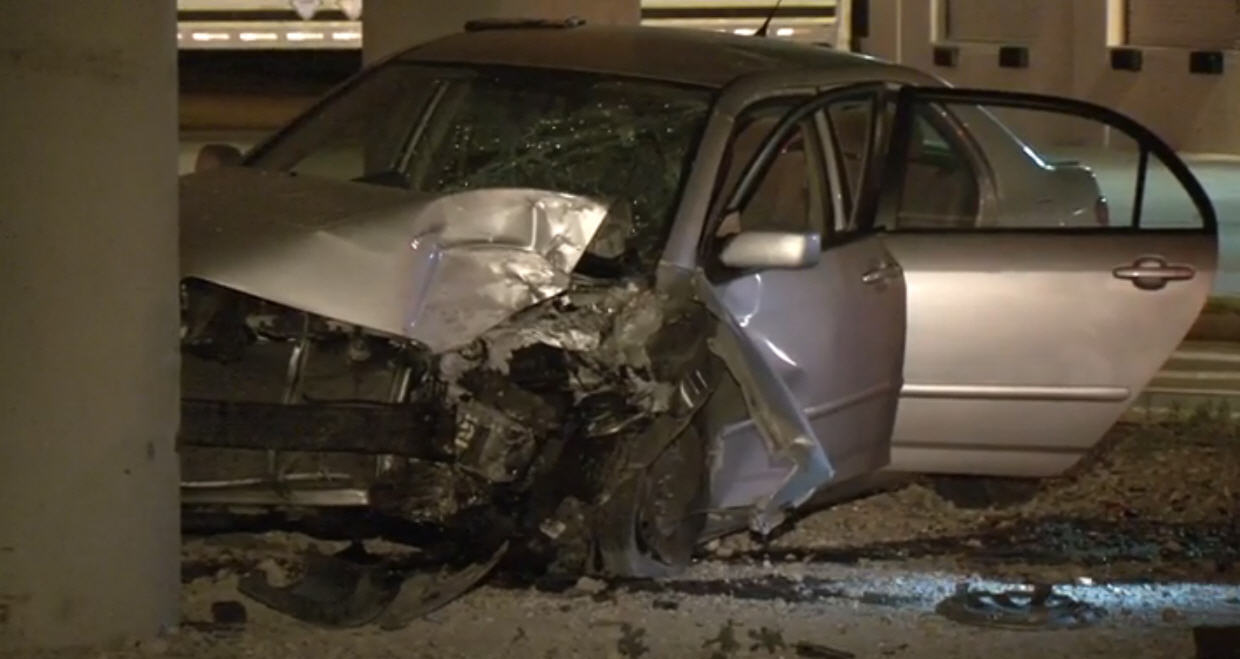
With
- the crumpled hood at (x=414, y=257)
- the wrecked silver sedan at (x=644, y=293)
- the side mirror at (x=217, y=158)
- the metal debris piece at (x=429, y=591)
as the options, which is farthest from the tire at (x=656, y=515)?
the side mirror at (x=217, y=158)

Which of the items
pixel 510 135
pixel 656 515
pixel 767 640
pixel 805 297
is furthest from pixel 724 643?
pixel 510 135

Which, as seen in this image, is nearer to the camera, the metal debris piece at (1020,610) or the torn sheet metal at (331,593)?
the torn sheet metal at (331,593)

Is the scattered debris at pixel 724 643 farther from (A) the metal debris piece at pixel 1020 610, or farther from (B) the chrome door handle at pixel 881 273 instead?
(B) the chrome door handle at pixel 881 273

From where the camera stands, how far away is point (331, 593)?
19.6 feet

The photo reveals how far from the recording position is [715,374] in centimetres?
617

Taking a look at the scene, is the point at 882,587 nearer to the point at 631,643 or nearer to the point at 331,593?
the point at 631,643

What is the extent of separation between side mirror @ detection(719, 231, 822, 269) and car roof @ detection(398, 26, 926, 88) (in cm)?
76

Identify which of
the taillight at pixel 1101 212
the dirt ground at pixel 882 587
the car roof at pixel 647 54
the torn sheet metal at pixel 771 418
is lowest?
the dirt ground at pixel 882 587

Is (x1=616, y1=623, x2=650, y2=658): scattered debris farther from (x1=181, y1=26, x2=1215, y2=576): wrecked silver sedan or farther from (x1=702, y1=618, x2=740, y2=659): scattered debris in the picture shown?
(x1=181, y1=26, x2=1215, y2=576): wrecked silver sedan

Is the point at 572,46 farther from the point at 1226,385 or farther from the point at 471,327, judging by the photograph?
the point at 1226,385

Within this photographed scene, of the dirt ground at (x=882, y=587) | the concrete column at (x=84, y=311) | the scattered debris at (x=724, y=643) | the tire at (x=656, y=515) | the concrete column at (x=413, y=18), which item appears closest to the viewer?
the concrete column at (x=84, y=311)

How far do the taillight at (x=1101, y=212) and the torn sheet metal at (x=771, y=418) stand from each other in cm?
165

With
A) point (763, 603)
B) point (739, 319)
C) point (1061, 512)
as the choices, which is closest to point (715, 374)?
point (739, 319)

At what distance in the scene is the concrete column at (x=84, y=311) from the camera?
5125 millimetres
